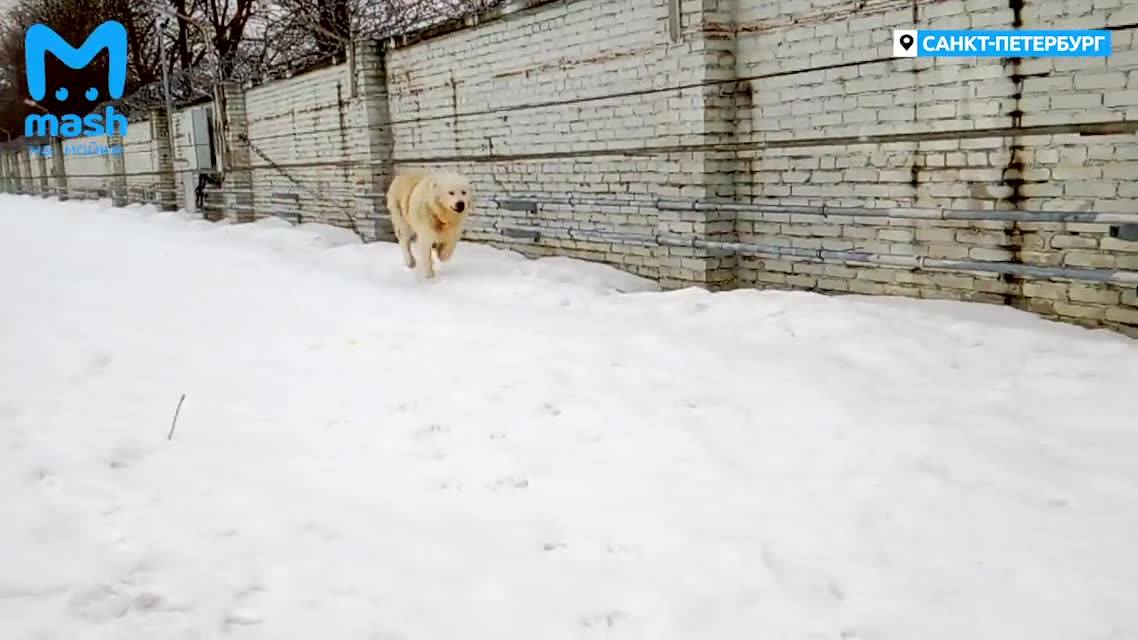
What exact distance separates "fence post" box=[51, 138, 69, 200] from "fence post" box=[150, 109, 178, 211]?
12.1 m

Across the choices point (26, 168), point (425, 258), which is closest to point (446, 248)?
point (425, 258)

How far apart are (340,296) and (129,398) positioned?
2934 mm

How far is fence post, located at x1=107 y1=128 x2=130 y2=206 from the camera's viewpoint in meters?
24.9

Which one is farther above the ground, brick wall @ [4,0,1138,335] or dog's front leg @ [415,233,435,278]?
brick wall @ [4,0,1138,335]

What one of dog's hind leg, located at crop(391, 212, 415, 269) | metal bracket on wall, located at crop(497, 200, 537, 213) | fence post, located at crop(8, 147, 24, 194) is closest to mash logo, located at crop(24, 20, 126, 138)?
fence post, located at crop(8, 147, 24, 194)

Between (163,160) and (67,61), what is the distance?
18175 mm

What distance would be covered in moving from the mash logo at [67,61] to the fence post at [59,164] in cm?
38

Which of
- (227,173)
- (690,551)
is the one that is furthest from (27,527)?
(227,173)

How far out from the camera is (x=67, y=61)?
35375 millimetres

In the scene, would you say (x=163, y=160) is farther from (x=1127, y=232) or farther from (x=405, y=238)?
(x=1127, y=232)

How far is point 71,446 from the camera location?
3781mm

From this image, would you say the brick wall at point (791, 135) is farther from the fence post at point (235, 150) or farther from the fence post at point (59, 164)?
the fence post at point (59, 164)

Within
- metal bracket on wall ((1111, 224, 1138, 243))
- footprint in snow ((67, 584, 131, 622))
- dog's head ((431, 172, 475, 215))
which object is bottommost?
footprint in snow ((67, 584, 131, 622))

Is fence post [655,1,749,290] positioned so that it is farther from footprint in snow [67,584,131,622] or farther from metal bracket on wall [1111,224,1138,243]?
footprint in snow [67,584,131,622]
